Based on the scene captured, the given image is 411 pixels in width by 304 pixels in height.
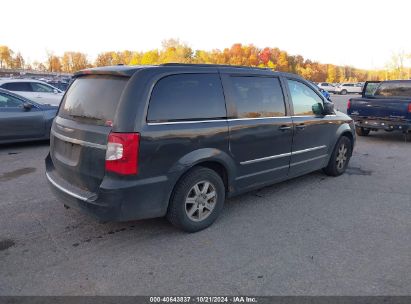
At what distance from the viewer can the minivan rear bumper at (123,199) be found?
3.23 metres

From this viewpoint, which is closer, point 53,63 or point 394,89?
point 394,89

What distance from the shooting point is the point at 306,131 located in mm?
5098

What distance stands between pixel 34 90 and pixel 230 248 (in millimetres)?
11339

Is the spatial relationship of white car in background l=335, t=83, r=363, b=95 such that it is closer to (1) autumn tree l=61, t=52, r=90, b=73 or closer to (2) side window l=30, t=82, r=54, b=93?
(2) side window l=30, t=82, r=54, b=93

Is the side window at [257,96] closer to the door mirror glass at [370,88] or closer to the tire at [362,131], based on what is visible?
the tire at [362,131]

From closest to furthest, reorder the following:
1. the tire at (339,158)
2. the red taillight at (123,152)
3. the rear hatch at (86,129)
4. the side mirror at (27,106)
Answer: the red taillight at (123,152)
the rear hatch at (86,129)
the tire at (339,158)
the side mirror at (27,106)

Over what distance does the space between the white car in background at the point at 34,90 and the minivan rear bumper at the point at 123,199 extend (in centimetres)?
911

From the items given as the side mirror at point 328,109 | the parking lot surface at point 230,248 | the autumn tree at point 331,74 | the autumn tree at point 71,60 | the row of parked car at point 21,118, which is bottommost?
the parking lot surface at point 230,248

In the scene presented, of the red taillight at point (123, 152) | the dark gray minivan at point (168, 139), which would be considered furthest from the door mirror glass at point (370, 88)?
the red taillight at point (123, 152)

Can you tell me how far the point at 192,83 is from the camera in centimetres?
374

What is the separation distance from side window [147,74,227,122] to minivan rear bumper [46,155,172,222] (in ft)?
2.18

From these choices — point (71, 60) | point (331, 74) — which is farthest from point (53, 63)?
point (331, 74)

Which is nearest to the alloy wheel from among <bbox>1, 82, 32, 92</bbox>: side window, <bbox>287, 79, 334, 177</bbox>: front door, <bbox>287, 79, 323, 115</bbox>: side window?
<bbox>287, 79, 334, 177</bbox>: front door

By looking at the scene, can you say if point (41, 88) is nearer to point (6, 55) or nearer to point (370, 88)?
point (370, 88)
